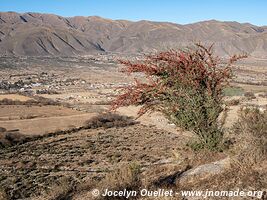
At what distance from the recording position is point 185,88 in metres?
12.6

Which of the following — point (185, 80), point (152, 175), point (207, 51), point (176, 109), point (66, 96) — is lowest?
point (66, 96)

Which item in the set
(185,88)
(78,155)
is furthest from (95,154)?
(185,88)

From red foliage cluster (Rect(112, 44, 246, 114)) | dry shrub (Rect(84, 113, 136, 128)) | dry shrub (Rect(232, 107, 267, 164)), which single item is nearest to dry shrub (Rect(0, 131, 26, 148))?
dry shrub (Rect(84, 113, 136, 128))

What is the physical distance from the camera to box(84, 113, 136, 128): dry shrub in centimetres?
4703

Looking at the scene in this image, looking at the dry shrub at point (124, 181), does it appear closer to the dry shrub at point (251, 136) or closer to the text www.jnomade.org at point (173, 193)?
the text www.jnomade.org at point (173, 193)

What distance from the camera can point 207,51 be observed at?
12.4 m

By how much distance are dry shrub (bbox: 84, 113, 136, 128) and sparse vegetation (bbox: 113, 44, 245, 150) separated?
34.2m

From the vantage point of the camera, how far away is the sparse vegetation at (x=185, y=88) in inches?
490

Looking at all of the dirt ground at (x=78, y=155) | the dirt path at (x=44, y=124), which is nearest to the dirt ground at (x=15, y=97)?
the dirt path at (x=44, y=124)

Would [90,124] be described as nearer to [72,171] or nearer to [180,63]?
[72,171]

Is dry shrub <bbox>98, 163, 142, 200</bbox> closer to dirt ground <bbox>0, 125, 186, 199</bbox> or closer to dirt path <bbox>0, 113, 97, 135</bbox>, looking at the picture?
dirt ground <bbox>0, 125, 186, 199</bbox>

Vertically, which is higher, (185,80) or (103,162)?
(185,80)

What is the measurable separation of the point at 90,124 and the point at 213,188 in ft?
128

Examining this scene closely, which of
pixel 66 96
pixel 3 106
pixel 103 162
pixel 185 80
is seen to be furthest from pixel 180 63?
pixel 66 96
